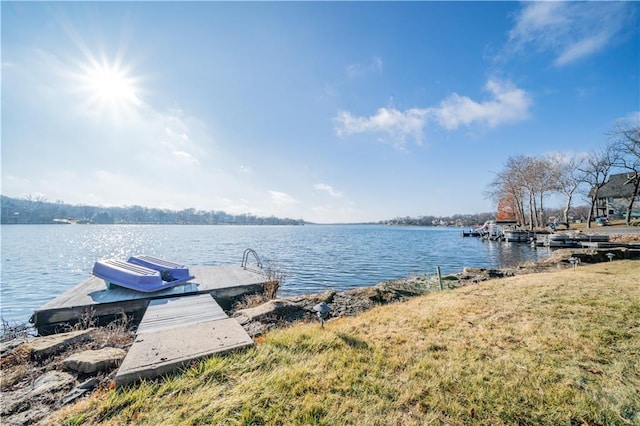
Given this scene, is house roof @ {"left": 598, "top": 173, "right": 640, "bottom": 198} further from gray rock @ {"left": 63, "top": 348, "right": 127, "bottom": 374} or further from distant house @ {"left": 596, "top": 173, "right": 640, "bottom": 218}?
gray rock @ {"left": 63, "top": 348, "right": 127, "bottom": 374}

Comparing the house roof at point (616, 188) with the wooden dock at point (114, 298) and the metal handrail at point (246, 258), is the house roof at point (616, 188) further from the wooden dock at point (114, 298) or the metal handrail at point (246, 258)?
the wooden dock at point (114, 298)

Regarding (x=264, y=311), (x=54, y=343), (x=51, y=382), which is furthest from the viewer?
(x=264, y=311)

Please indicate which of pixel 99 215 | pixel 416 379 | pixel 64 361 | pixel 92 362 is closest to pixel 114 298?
pixel 64 361

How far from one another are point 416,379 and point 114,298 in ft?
26.8

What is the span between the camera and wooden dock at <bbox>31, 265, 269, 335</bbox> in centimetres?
625

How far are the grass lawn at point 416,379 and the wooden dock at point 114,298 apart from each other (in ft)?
15.7

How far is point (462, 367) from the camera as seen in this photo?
330cm

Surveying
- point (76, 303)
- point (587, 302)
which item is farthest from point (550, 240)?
point (76, 303)

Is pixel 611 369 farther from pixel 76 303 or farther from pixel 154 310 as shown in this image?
pixel 76 303

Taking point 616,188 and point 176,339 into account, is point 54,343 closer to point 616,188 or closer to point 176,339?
point 176,339

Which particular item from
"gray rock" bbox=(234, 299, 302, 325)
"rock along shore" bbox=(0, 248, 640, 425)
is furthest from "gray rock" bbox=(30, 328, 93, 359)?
"gray rock" bbox=(234, 299, 302, 325)

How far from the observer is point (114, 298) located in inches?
273

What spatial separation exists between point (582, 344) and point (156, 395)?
6105mm

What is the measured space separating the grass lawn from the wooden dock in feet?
15.7
